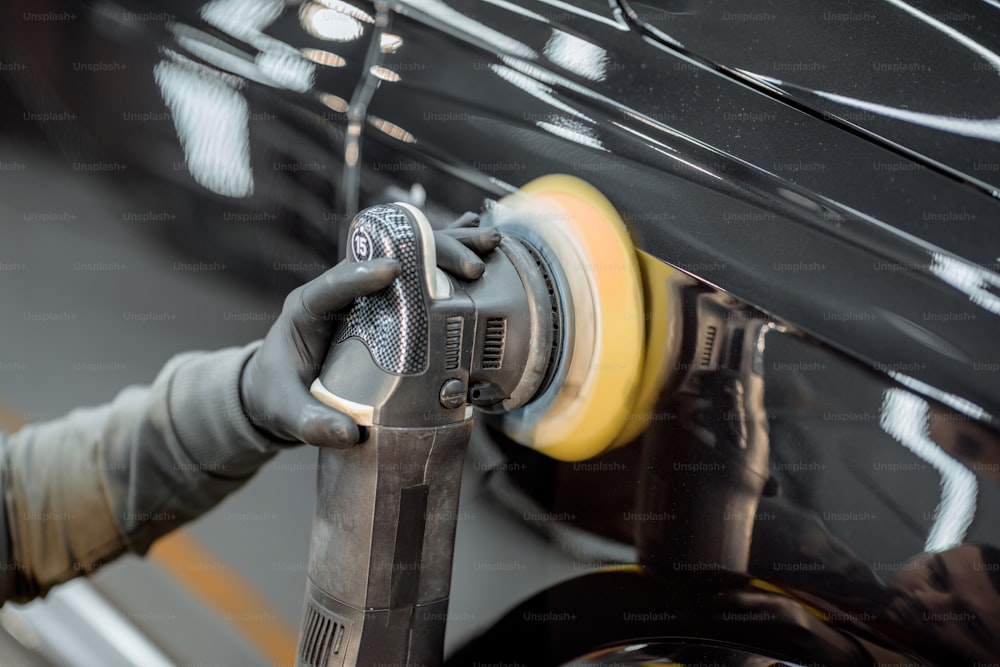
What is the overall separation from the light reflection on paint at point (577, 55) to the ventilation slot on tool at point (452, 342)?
1.21 feet

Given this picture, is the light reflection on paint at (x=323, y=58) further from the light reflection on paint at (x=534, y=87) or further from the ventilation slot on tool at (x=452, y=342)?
the ventilation slot on tool at (x=452, y=342)

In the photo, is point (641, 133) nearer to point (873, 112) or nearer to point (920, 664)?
point (873, 112)

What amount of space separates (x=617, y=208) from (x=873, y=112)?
0.32 meters

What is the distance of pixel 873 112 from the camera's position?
1.11 metres

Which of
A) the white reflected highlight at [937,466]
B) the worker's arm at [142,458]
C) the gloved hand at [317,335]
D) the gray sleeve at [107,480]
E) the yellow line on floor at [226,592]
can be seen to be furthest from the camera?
the yellow line on floor at [226,592]

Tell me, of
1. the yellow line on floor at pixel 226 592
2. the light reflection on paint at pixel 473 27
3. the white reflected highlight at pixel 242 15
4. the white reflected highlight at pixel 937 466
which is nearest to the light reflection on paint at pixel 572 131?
the light reflection on paint at pixel 473 27

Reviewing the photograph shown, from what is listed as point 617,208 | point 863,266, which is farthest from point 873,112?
point 617,208

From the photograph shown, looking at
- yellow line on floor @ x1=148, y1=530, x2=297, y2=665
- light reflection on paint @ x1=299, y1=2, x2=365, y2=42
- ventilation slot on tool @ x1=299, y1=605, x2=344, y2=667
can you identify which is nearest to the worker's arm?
yellow line on floor @ x1=148, y1=530, x2=297, y2=665

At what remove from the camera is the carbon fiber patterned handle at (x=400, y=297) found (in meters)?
1.03

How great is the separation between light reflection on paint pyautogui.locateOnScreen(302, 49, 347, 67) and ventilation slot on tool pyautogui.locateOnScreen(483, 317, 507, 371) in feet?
1.75

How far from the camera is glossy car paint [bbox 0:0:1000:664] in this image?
3.18 ft

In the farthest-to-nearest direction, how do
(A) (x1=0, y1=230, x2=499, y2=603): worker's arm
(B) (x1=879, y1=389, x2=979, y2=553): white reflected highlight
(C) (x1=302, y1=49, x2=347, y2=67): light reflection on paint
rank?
(C) (x1=302, y1=49, x2=347, y2=67): light reflection on paint → (A) (x1=0, y1=230, x2=499, y2=603): worker's arm → (B) (x1=879, y1=389, x2=979, y2=553): white reflected highlight

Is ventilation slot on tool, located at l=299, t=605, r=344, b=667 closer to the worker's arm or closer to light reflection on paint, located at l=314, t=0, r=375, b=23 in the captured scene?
the worker's arm

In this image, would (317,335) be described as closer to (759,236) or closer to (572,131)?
(572,131)
